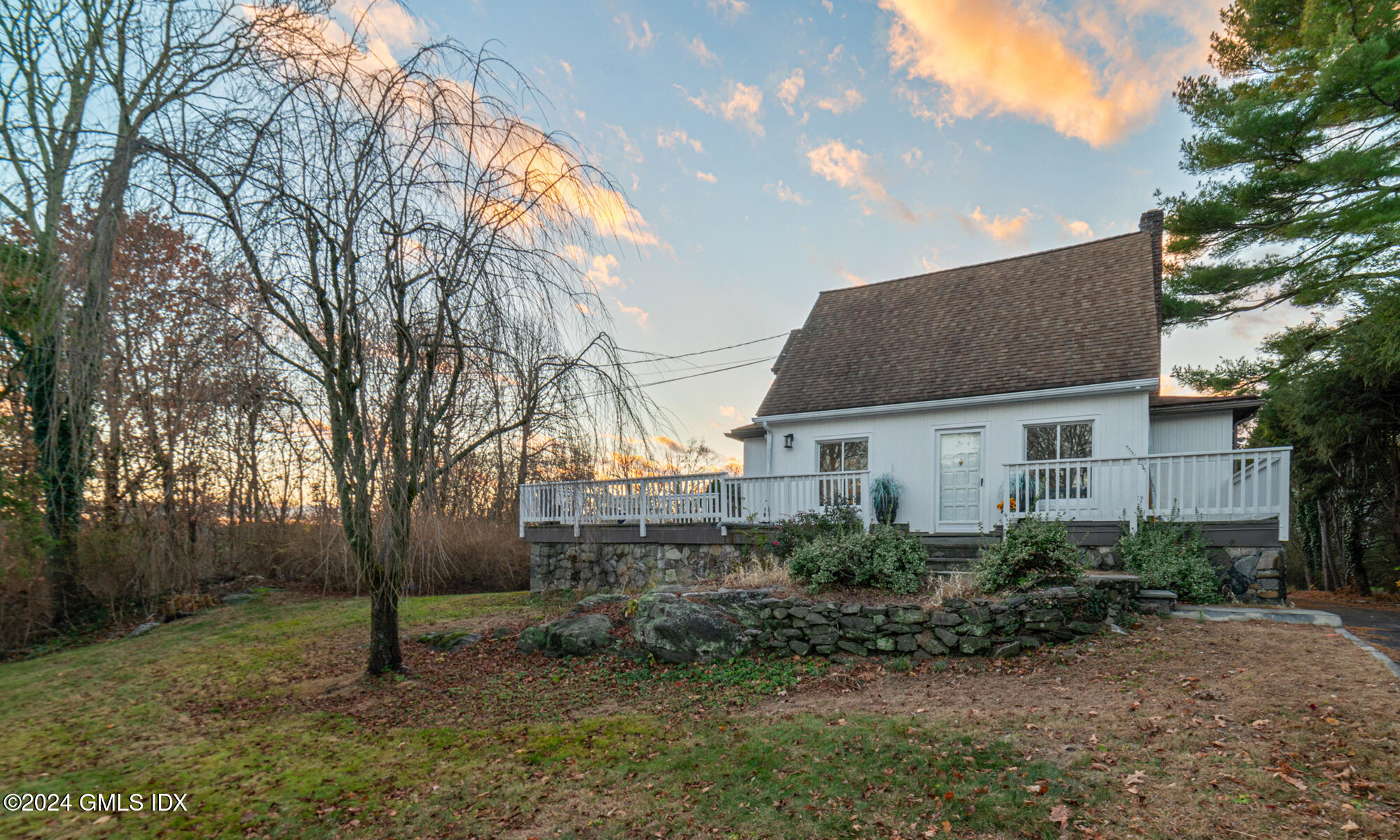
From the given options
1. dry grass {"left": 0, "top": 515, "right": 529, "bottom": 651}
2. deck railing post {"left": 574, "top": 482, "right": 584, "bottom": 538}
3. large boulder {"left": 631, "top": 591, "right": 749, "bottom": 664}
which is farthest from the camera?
deck railing post {"left": 574, "top": 482, "right": 584, "bottom": 538}

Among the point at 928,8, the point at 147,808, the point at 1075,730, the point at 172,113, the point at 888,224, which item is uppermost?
the point at 928,8

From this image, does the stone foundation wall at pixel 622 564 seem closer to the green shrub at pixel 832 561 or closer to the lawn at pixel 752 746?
the green shrub at pixel 832 561

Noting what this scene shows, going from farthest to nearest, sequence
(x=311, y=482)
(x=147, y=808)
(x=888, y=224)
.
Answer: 1. (x=888, y=224)
2. (x=311, y=482)
3. (x=147, y=808)

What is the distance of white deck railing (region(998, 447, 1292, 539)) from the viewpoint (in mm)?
8211

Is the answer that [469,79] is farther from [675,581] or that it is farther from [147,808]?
[675,581]

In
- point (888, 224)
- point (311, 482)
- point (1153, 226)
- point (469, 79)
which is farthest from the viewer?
point (1153, 226)

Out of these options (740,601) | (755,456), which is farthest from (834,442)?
(740,601)

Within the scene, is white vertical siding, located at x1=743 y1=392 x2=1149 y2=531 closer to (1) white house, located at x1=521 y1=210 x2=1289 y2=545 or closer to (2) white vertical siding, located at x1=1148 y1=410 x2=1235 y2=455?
(1) white house, located at x1=521 y1=210 x2=1289 y2=545

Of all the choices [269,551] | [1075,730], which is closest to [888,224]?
[1075,730]

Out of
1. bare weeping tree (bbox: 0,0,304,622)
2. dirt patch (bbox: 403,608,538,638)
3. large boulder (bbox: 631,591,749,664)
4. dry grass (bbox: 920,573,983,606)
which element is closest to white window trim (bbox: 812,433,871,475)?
dry grass (bbox: 920,573,983,606)

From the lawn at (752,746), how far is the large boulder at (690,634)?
0.25 meters

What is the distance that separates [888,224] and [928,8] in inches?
157

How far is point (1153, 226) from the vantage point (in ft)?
44.3

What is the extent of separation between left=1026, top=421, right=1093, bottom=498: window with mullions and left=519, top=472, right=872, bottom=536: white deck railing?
2805 millimetres
